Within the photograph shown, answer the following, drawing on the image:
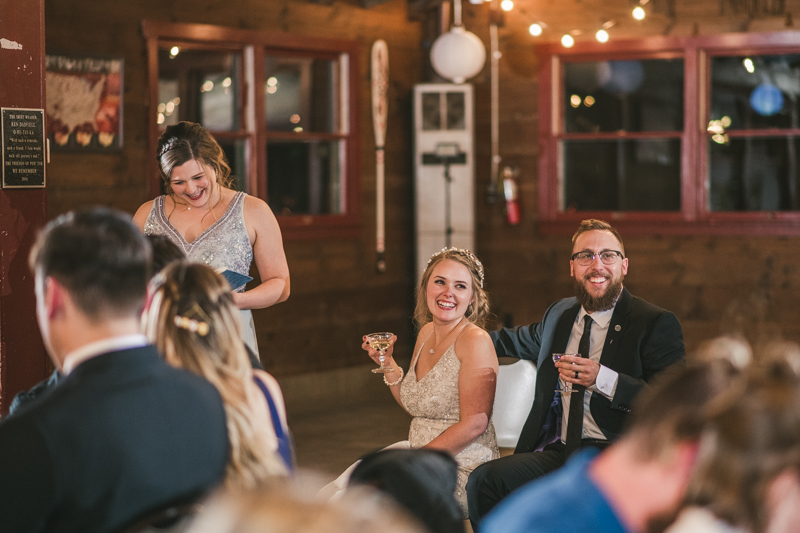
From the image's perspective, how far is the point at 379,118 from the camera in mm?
6223

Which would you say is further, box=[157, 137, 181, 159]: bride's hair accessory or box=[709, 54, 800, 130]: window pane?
box=[709, 54, 800, 130]: window pane

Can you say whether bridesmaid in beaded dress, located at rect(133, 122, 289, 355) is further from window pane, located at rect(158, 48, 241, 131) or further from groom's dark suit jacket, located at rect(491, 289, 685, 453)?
window pane, located at rect(158, 48, 241, 131)

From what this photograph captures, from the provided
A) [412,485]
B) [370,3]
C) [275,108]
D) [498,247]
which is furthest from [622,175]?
[412,485]

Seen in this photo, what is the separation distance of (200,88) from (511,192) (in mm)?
2315

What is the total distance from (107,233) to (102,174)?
3.92m

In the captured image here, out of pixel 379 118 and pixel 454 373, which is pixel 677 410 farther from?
pixel 379 118

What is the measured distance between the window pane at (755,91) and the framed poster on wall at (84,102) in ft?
13.2

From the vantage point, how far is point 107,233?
1384 mm

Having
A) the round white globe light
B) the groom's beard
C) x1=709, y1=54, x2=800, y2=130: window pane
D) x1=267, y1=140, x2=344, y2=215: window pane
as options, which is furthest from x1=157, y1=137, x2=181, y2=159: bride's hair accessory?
x1=709, y1=54, x2=800, y2=130: window pane

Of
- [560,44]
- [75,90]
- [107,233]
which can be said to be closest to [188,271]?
[107,233]

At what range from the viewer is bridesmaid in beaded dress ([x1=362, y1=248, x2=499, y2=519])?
266 cm

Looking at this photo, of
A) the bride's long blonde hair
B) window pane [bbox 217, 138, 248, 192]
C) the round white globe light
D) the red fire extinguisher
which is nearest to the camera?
the bride's long blonde hair

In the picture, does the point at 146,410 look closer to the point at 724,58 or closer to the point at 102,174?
the point at 102,174

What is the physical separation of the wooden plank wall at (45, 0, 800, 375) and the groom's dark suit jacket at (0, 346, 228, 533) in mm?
4409
